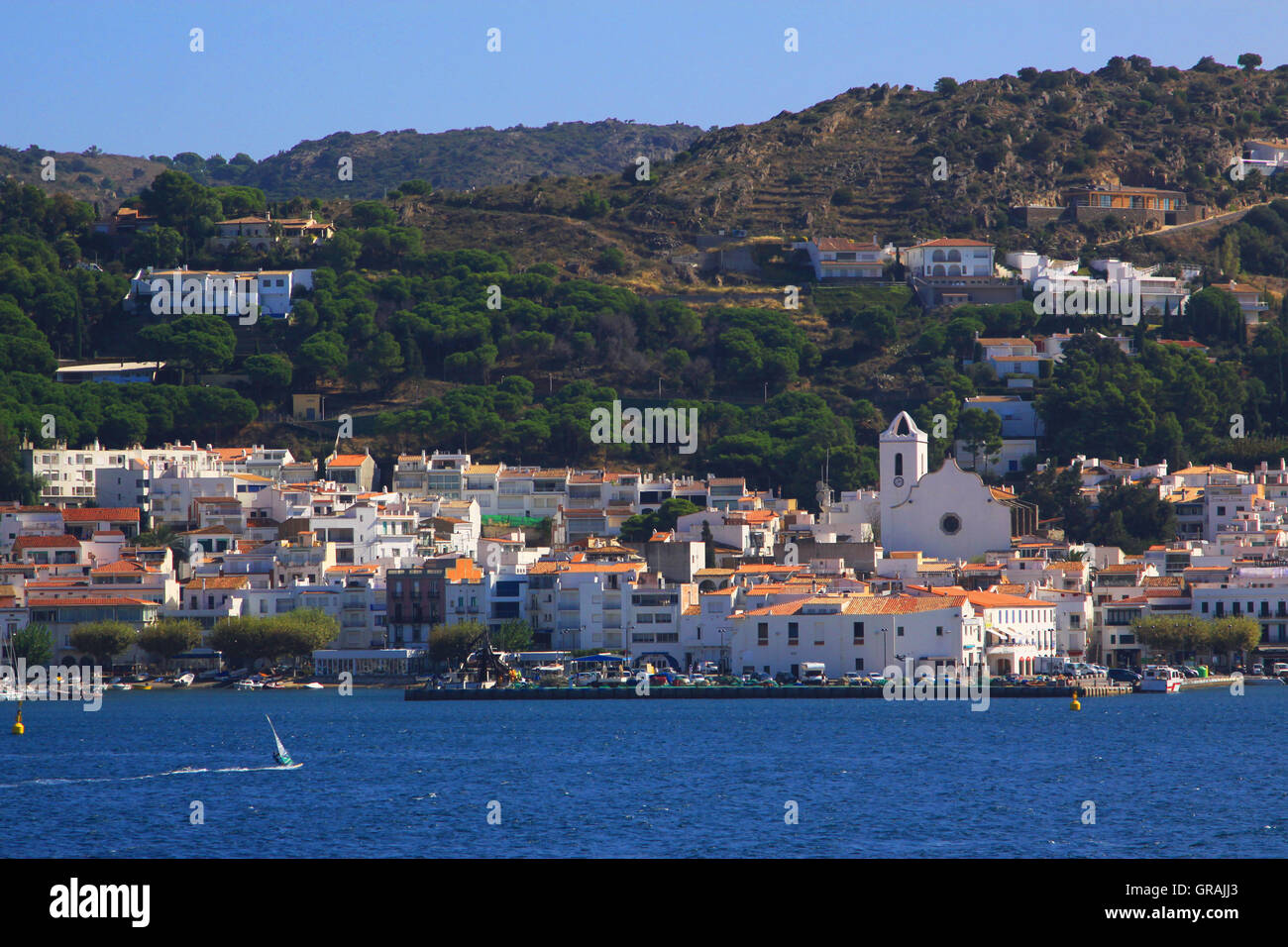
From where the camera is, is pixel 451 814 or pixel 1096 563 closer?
pixel 451 814

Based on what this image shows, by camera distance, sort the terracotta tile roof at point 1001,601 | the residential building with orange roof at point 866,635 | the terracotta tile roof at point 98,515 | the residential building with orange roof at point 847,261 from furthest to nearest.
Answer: the residential building with orange roof at point 847,261 < the terracotta tile roof at point 98,515 < the terracotta tile roof at point 1001,601 < the residential building with orange roof at point 866,635

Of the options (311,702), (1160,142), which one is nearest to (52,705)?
(311,702)

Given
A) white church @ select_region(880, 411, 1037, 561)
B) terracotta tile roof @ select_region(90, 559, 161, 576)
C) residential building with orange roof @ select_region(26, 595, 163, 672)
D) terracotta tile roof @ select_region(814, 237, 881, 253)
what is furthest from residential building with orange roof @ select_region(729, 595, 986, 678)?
terracotta tile roof @ select_region(814, 237, 881, 253)

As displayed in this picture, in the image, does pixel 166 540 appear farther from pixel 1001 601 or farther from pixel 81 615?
pixel 1001 601

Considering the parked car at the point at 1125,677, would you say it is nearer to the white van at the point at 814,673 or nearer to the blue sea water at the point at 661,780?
the blue sea water at the point at 661,780

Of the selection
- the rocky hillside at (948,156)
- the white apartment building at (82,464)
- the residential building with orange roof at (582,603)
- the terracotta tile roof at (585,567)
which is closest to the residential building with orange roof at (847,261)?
the rocky hillside at (948,156)
